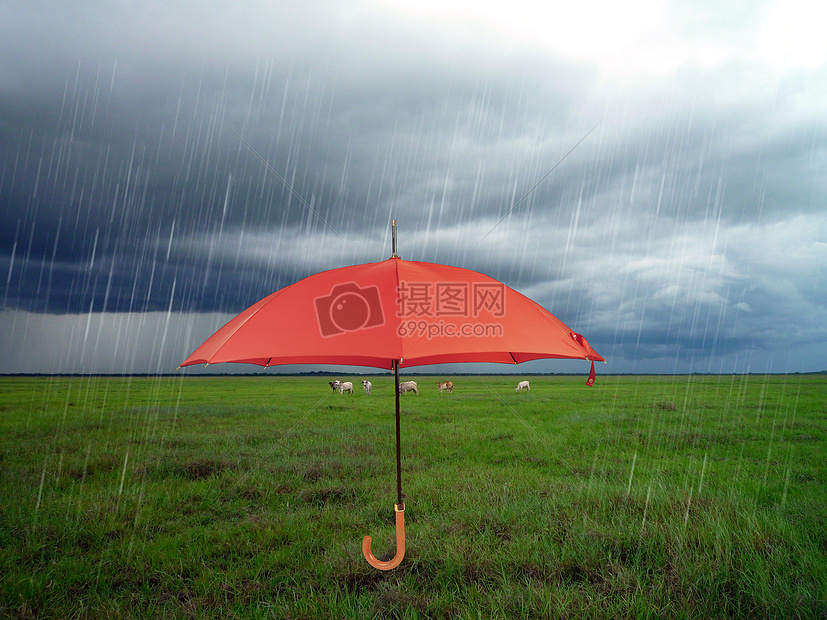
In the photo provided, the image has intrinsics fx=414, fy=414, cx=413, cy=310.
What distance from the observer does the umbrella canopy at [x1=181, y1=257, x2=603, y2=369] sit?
2557mm

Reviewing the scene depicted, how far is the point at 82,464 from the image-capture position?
8352 mm

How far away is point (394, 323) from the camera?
2623 millimetres

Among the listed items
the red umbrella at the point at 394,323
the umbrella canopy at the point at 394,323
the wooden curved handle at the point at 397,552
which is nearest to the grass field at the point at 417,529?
the wooden curved handle at the point at 397,552

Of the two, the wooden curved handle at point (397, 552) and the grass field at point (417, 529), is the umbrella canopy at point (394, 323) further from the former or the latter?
the grass field at point (417, 529)

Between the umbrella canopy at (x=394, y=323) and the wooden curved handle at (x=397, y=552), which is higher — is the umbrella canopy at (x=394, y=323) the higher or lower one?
the higher one

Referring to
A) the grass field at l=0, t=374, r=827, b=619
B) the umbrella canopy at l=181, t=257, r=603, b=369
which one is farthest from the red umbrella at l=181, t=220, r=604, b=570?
the grass field at l=0, t=374, r=827, b=619

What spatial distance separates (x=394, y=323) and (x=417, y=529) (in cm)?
338

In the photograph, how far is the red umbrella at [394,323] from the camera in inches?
101

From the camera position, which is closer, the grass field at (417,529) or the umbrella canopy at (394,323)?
the umbrella canopy at (394,323)

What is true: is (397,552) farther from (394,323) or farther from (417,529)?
(394,323)

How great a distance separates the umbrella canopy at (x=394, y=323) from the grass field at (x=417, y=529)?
2.12 metres

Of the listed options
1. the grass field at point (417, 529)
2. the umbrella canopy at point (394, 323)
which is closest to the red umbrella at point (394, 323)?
the umbrella canopy at point (394, 323)

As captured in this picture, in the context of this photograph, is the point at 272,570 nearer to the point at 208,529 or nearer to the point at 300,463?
the point at 208,529

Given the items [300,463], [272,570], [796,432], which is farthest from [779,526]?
[796,432]
